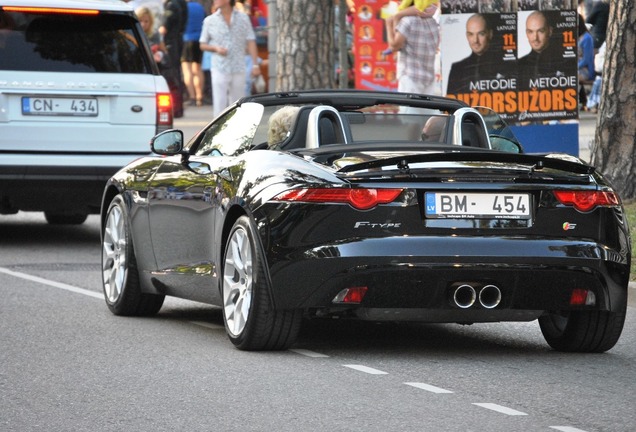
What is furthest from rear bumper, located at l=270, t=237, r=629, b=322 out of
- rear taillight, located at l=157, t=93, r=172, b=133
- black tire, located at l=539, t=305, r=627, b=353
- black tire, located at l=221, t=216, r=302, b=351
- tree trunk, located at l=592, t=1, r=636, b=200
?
tree trunk, located at l=592, t=1, r=636, b=200

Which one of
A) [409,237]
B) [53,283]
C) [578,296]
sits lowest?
[53,283]

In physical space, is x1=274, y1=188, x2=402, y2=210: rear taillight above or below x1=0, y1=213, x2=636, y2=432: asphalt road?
above

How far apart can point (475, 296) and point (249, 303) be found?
3.47 ft

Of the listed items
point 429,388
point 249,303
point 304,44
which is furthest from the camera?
point 304,44

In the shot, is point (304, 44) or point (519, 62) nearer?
point (519, 62)

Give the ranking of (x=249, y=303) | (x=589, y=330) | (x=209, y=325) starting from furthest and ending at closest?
(x=209, y=325) < (x=589, y=330) < (x=249, y=303)

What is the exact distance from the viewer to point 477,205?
25.3ft

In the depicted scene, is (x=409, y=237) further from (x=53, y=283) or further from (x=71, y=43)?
(x=71, y=43)

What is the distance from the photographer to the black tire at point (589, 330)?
8.23 meters

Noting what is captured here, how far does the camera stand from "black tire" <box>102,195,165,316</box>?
9750 millimetres

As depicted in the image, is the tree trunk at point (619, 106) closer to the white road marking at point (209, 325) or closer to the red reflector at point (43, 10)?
the red reflector at point (43, 10)

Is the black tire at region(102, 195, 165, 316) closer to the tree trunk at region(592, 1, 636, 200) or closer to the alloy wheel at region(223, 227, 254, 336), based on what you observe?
the alloy wheel at region(223, 227, 254, 336)

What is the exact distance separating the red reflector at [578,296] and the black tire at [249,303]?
1.26m

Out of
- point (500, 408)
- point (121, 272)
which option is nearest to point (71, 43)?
point (121, 272)
